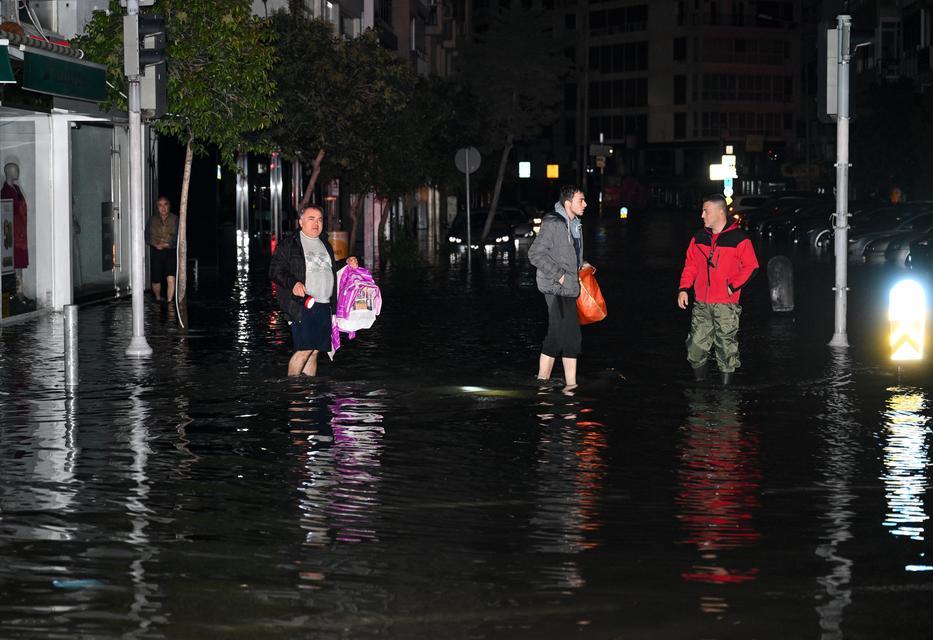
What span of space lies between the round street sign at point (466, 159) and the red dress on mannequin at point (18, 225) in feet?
68.9

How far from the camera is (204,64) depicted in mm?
22625

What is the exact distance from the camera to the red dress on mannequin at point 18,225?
2406cm

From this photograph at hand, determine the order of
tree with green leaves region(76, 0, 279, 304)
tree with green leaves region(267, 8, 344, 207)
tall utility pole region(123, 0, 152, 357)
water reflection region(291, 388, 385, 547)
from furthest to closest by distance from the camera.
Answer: tree with green leaves region(267, 8, 344, 207)
tree with green leaves region(76, 0, 279, 304)
tall utility pole region(123, 0, 152, 357)
water reflection region(291, 388, 385, 547)

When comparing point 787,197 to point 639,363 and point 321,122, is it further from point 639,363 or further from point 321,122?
point 639,363

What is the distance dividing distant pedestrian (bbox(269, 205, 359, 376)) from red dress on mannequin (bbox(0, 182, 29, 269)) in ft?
30.5

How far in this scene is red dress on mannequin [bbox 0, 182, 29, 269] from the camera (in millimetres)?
24062

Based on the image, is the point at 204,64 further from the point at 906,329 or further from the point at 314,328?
the point at 906,329

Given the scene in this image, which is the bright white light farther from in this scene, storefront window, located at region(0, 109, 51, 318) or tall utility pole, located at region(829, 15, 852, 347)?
storefront window, located at region(0, 109, 51, 318)

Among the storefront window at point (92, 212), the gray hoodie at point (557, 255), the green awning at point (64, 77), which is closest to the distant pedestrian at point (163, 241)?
the storefront window at point (92, 212)

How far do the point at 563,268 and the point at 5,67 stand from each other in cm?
800

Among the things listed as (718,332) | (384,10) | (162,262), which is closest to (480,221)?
(384,10)

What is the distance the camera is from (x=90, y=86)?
2344 centimetres

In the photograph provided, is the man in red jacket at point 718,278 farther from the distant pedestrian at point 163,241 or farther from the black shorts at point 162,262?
the black shorts at point 162,262

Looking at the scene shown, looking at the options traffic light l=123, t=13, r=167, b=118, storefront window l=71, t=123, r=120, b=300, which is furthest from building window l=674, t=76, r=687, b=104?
traffic light l=123, t=13, r=167, b=118
